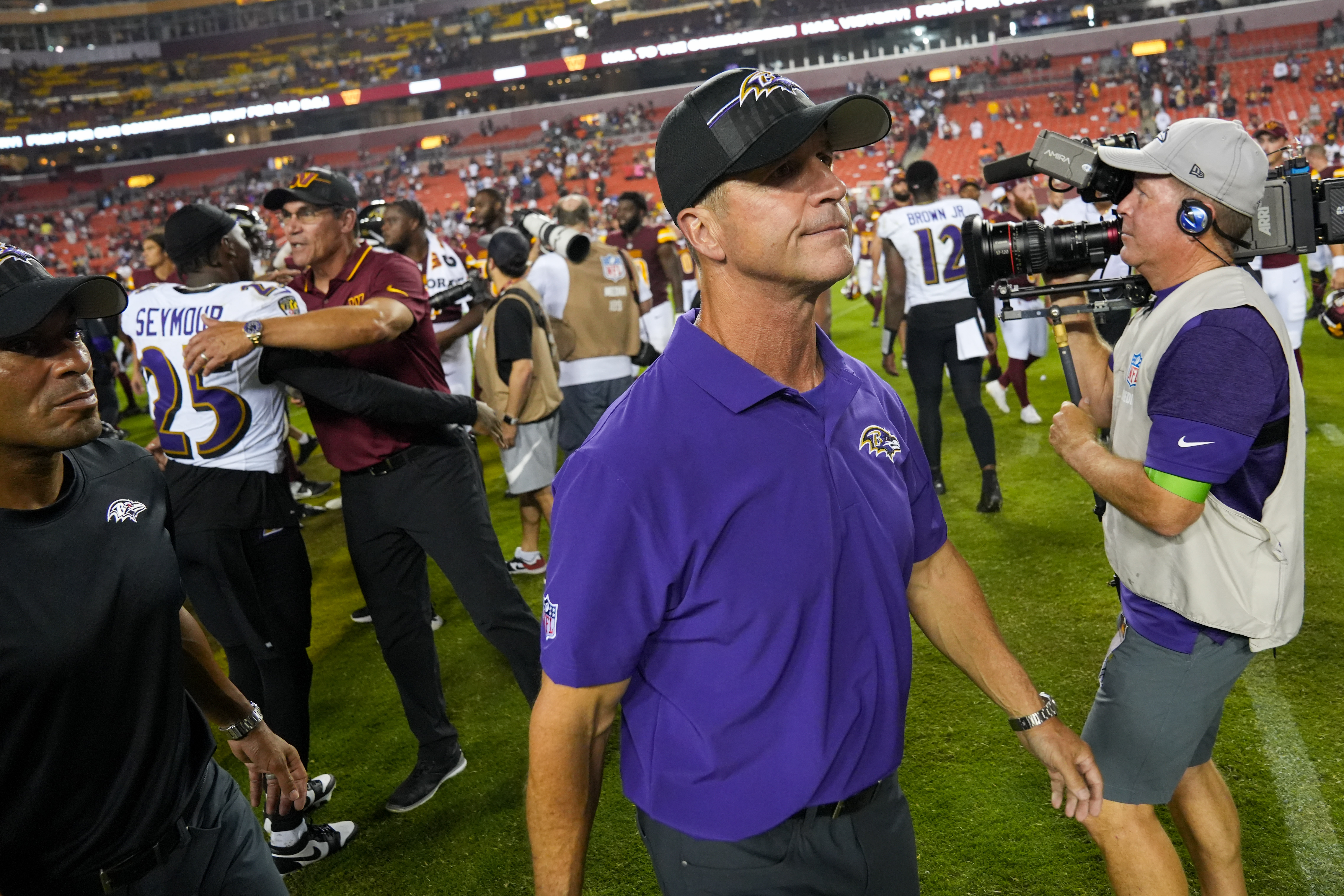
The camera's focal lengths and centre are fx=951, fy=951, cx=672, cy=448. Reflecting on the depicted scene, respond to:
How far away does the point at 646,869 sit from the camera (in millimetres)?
2861

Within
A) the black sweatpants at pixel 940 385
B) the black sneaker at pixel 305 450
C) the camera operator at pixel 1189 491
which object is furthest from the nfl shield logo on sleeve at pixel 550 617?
the black sneaker at pixel 305 450

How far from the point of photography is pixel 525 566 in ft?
17.8

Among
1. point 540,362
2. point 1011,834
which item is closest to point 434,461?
point 540,362

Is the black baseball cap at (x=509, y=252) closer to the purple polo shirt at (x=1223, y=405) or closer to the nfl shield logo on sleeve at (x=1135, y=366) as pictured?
the nfl shield logo on sleeve at (x=1135, y=366)

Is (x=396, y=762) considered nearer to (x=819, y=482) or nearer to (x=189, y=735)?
(x=189, y=735)

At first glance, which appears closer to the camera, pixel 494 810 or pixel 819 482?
pixel 819 482

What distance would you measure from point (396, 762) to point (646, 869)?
4.32ft

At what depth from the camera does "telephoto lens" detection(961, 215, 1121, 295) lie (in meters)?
2.32

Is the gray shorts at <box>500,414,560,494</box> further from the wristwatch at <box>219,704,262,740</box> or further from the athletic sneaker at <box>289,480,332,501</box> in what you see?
the wristwatch at <box>219,704,262,740</box>

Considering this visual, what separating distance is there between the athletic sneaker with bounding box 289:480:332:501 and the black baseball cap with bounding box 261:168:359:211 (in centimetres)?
461

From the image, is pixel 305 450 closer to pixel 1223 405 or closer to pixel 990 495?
pixel 990 495

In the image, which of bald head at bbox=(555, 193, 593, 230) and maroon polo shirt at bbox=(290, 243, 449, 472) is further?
bald head at bbox=(555, 193, 593, 230)

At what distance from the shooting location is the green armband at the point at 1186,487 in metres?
1.91

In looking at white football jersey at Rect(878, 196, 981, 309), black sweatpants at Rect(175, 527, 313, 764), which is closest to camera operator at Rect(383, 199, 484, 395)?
black sweatpants at Rect(175, 527, 313, 764)
